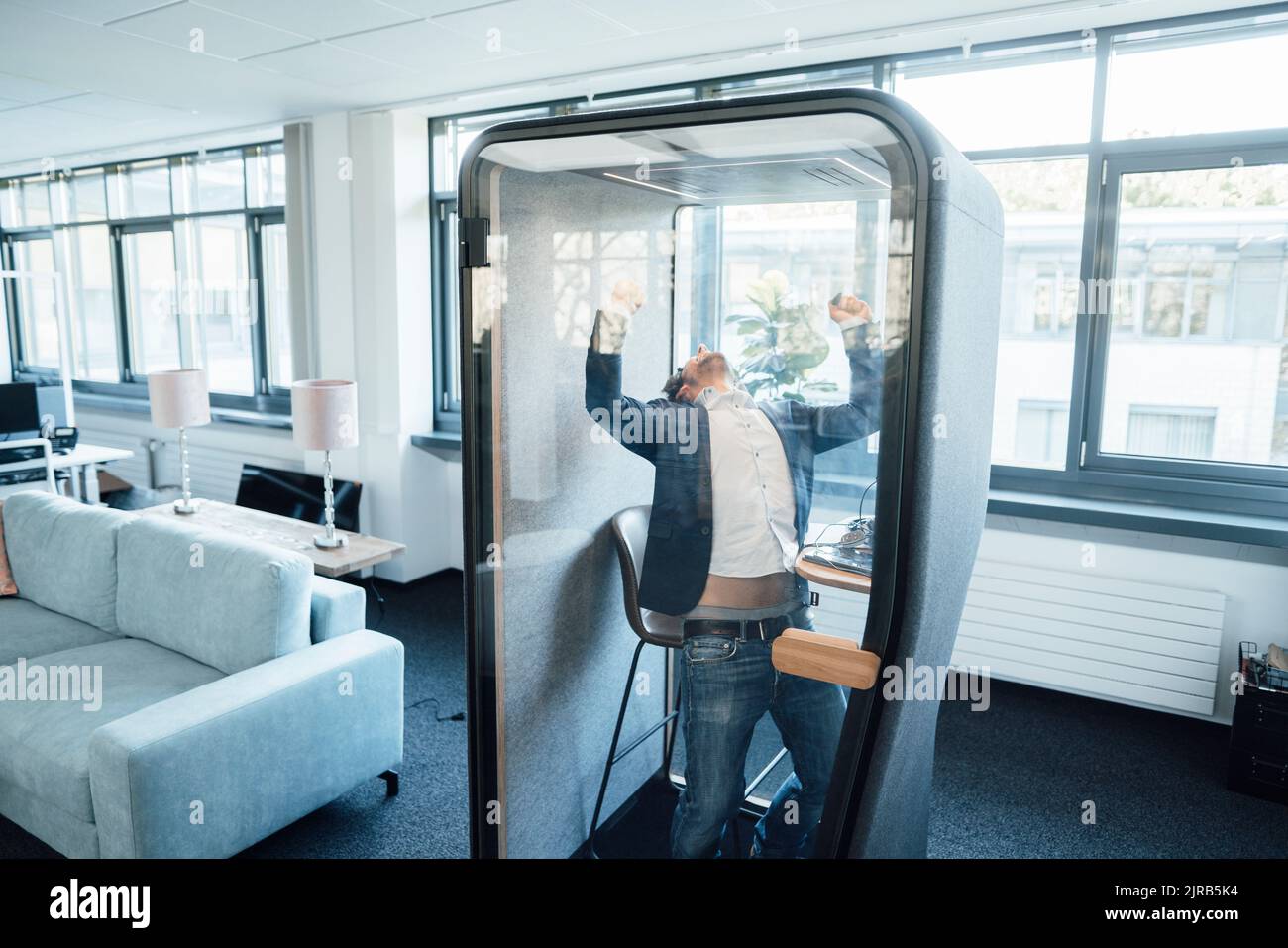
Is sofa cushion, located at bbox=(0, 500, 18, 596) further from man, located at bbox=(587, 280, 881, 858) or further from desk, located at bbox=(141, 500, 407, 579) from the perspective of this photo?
man, located at bbox=(587, 280, 881, 858)

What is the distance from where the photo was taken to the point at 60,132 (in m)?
4.93

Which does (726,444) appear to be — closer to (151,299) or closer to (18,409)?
(18,409)

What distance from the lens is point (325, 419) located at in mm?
3240

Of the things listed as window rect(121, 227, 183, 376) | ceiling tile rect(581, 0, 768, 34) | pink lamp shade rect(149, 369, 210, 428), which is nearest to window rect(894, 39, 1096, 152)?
ceiling tile rect(581, 0, 768, 34)

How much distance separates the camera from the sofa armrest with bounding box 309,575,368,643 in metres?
2.43

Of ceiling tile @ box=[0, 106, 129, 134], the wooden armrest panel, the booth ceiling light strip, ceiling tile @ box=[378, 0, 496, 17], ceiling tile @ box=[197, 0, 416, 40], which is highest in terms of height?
ceiling tile @ box=[0, 106, 129, 134]

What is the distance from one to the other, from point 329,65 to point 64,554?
202 centimetres

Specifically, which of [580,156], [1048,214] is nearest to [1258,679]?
[1048,214]

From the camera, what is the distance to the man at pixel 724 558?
1546mm

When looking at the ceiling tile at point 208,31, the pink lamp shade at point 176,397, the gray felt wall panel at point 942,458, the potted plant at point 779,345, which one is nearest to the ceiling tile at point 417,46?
the ceiling tile at point 208,31

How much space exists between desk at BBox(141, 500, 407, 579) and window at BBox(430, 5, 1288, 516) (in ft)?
7.35

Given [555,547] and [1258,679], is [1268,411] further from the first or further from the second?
[555,547]

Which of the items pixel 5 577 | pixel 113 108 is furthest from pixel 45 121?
pixel 5 577

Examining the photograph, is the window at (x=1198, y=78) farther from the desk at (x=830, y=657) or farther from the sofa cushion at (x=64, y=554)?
the sofa cushion at (x=64, y=554)
